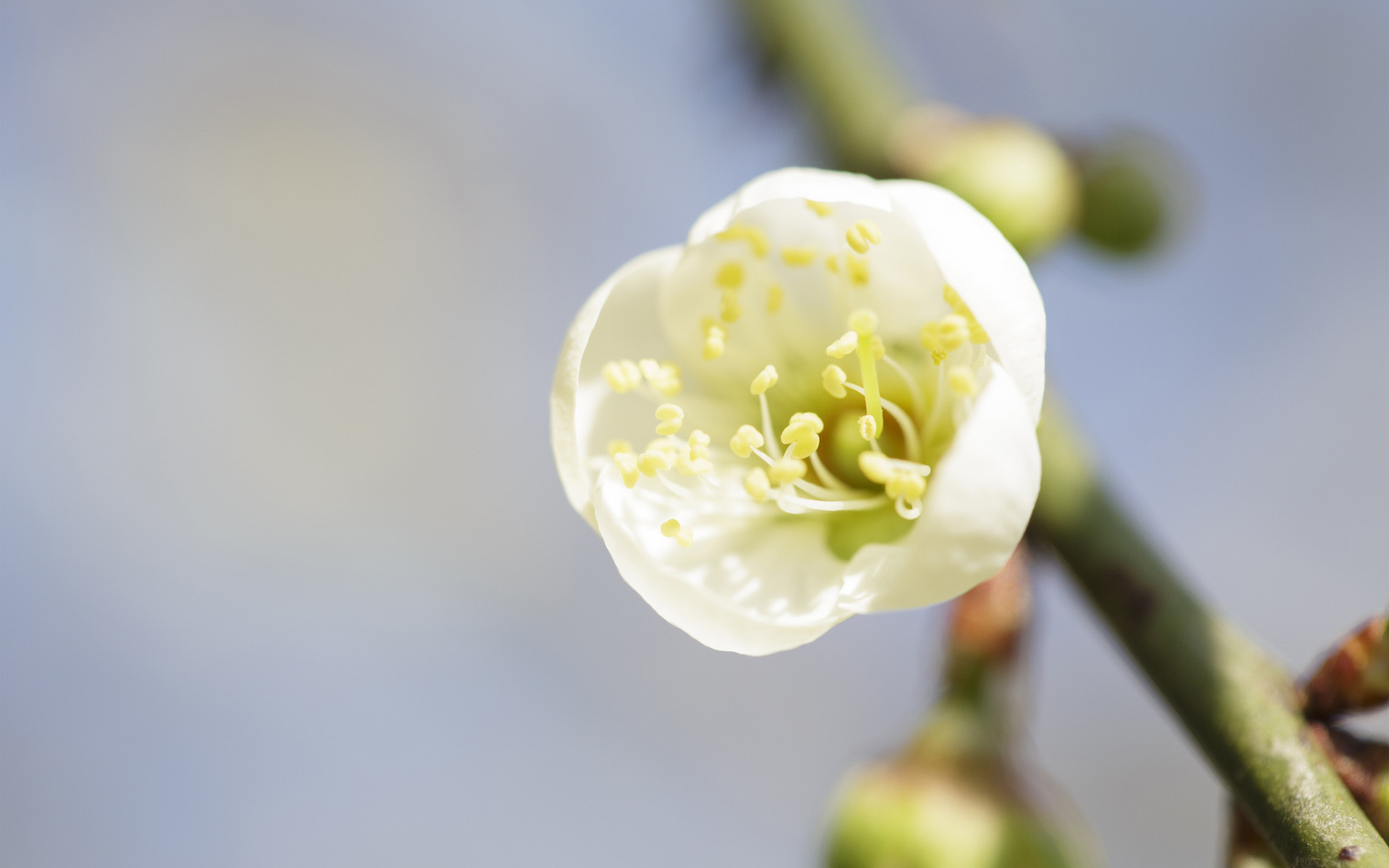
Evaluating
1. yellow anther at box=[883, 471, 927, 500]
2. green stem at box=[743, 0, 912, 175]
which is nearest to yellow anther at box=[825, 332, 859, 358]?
yellow anther at box=[883, 471, 927, 500]

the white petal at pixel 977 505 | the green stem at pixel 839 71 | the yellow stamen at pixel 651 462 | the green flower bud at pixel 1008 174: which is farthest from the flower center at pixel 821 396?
the green stem at pixel 839 71

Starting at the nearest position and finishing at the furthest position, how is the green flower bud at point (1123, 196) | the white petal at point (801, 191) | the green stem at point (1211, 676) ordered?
the green stem at point (1211, 676) < the white petal at point (801, 191) < the green flower bud at point (1123, 196)

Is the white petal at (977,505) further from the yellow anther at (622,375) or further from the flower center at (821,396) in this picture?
the yellow anther at (622,375)

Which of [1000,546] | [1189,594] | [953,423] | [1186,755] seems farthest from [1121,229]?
[1186,755]

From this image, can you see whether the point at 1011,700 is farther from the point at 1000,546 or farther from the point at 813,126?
the point at 813,126

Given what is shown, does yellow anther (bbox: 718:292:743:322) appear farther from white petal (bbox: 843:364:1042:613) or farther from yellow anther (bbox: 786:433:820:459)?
white petal (bbox: 843:364:1042:613)
